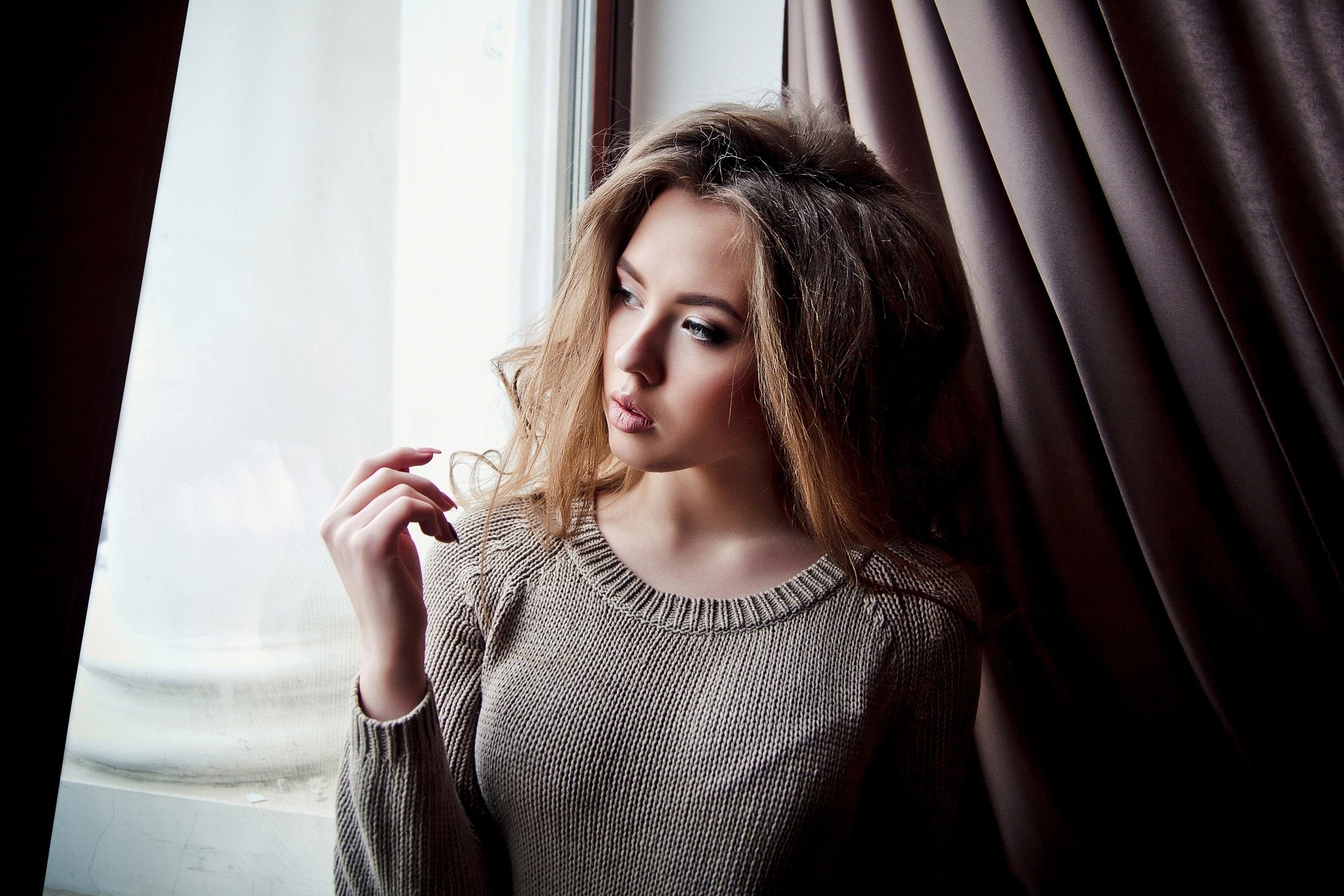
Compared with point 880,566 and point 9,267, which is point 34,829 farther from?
point 880,566

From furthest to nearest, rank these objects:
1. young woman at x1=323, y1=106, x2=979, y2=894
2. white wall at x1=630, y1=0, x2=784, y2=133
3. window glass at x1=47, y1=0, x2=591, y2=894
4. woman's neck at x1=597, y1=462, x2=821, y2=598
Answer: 1. white wall at x1=630, y1=0, x2=784, y2=133
2. woman's neck at x1=597, y1=462, x2=821, y2=598
3. young woman at x1=323, y1=106, x2=979, y2=894
4. window glass at x1=47, y1=0, x2=591, y2=894

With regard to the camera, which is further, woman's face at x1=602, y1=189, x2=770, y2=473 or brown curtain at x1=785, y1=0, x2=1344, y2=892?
brown curtain at x1=785, y1=0, x2=1344, y2=892

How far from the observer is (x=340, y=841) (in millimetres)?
662

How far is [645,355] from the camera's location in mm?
677

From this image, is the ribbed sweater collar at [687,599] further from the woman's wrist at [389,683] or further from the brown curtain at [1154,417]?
the brown curtain at [1154,417]

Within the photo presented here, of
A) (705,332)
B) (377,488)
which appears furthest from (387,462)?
(705,332)

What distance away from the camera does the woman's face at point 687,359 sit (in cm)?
69

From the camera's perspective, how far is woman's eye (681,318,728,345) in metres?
0.69

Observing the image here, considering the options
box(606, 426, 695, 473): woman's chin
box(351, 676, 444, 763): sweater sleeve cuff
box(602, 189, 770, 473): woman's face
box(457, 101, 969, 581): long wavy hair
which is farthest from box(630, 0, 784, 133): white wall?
box(351, 676, 444, 763): sweater sleeve cuff

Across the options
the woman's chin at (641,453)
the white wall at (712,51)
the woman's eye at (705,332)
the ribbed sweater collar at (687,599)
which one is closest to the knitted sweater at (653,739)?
the ribbed sweater collar at (687,599)

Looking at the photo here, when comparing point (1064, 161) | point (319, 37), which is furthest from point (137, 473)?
point (1064, 161)

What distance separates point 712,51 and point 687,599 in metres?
0.90

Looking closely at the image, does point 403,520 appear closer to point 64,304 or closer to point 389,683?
point 389,683

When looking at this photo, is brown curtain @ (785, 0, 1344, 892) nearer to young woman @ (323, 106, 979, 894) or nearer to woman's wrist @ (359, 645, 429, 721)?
young woman @ (323, 106, 979, 894)
